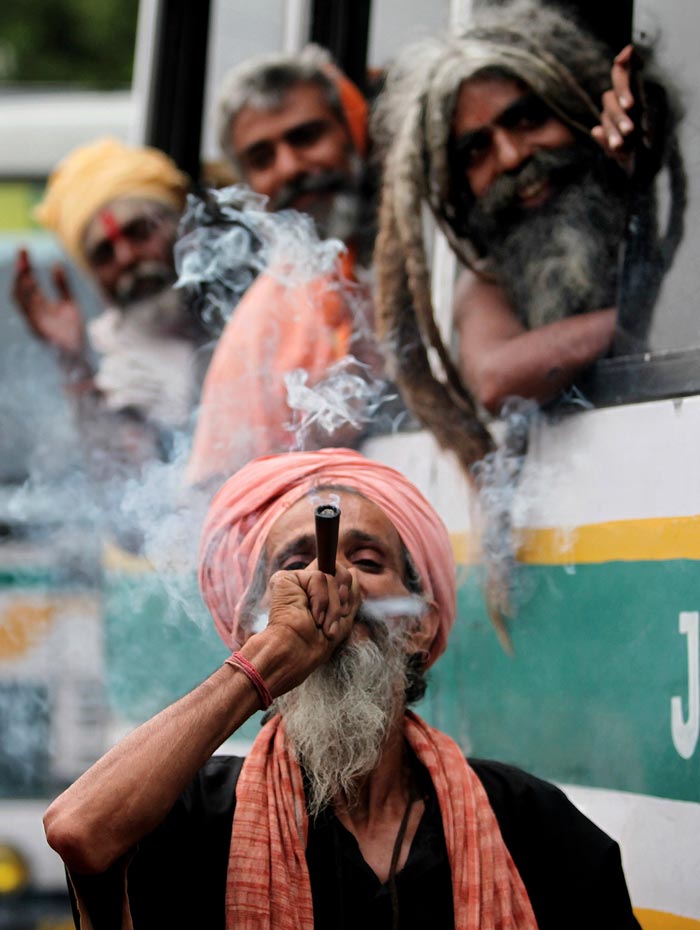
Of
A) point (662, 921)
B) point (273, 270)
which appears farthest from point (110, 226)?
point (662, 921)

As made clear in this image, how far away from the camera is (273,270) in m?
3.19

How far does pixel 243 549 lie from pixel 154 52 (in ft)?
7.96

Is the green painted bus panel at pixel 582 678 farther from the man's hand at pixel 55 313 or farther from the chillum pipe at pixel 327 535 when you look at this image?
the man's hand at pixel 55 313

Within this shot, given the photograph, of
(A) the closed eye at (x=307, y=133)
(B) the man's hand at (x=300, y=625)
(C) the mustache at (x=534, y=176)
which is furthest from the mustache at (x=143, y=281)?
(B) the man's hand at (x=300, y=625)

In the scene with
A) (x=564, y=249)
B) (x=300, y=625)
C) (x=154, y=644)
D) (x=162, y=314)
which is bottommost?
(x=154, y=644)

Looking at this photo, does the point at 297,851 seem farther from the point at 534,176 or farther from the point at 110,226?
the point at 110,226

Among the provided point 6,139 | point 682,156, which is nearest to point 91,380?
point 6,139

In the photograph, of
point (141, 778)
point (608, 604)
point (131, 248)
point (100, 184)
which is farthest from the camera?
point (100, 184)

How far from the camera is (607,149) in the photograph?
277cm

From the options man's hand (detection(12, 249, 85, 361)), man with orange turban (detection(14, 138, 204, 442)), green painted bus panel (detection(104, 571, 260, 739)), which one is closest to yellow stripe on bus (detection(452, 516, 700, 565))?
green painted bus panel (detection(104, 571, 260, 739))

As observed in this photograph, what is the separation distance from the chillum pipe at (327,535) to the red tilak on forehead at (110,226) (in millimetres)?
2082

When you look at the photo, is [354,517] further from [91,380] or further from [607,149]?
[91,380]

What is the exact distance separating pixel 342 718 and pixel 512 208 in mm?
1314

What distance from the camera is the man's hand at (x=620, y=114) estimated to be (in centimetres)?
271
